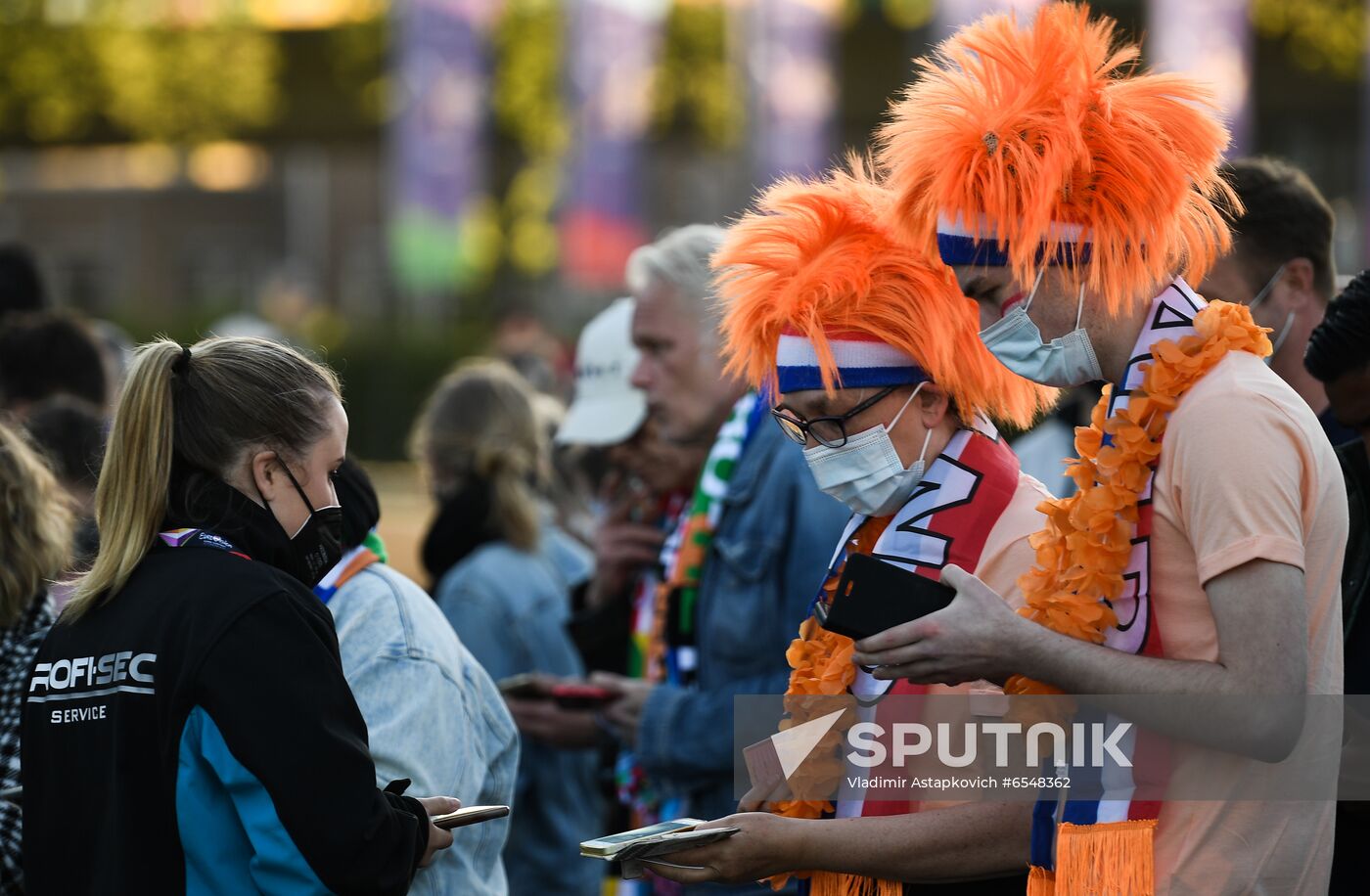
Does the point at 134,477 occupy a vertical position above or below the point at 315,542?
above

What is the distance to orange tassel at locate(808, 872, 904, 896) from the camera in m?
2.62

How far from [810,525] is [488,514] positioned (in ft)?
5.18

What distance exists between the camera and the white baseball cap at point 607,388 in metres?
4.38

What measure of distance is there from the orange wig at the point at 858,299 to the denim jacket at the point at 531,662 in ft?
5.93

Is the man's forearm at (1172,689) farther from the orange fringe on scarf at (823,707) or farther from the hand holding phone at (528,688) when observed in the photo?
the hand holding phone at (528,688)

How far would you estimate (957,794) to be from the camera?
2.61 meters

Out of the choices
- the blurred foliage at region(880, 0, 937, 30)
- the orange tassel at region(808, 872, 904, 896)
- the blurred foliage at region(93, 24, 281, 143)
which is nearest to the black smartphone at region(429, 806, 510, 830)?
the orange tassel at region(808, 872, 904, 896)

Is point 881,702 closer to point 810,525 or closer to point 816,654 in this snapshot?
point 816,654

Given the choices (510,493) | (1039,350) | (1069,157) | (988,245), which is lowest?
(510,493)

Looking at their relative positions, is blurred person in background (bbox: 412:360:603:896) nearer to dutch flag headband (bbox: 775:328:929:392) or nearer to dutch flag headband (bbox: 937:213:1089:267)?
dutch flag headband (bbox: 775:328:929:392)

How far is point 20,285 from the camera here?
649cm

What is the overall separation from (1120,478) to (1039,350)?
0.25 m

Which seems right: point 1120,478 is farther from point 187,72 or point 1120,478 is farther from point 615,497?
point 187,72

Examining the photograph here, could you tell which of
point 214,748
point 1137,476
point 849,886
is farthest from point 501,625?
point 1137,476
